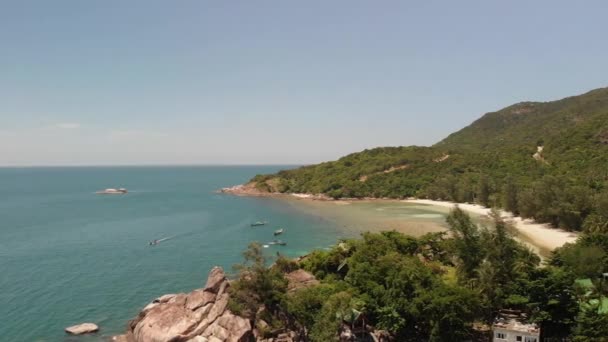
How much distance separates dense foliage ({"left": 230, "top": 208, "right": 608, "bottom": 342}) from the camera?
30.2 m

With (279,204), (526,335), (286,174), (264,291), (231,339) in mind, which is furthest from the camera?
(286,174)

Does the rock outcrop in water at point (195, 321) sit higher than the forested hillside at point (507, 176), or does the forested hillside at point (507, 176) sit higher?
the forested hillside at point (507, 176)

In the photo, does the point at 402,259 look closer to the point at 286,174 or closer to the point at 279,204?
the point at 279,204

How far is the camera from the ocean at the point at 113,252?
1699 inches

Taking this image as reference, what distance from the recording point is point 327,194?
A: 143500 mm

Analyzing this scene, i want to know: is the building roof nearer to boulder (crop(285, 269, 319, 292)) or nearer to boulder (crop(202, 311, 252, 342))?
boulder (crop(285, 269, 319, 292))

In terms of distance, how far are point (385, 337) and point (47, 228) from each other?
85.7m

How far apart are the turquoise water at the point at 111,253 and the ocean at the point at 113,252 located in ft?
0.45

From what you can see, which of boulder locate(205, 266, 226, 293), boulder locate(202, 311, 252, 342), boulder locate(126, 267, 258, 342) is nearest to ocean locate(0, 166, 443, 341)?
boulder locate(126, 267, 258, 342)

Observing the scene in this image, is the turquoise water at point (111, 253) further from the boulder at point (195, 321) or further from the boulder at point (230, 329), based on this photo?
the boulder at point (230, 329)

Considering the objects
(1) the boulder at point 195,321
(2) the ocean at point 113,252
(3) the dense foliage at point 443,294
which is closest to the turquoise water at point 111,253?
(2) the ocean at point 113,252

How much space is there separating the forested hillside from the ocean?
22210mm

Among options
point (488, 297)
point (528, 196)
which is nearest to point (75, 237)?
point (488, 297)

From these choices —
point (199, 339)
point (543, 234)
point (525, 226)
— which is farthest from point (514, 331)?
point (525, 226)
